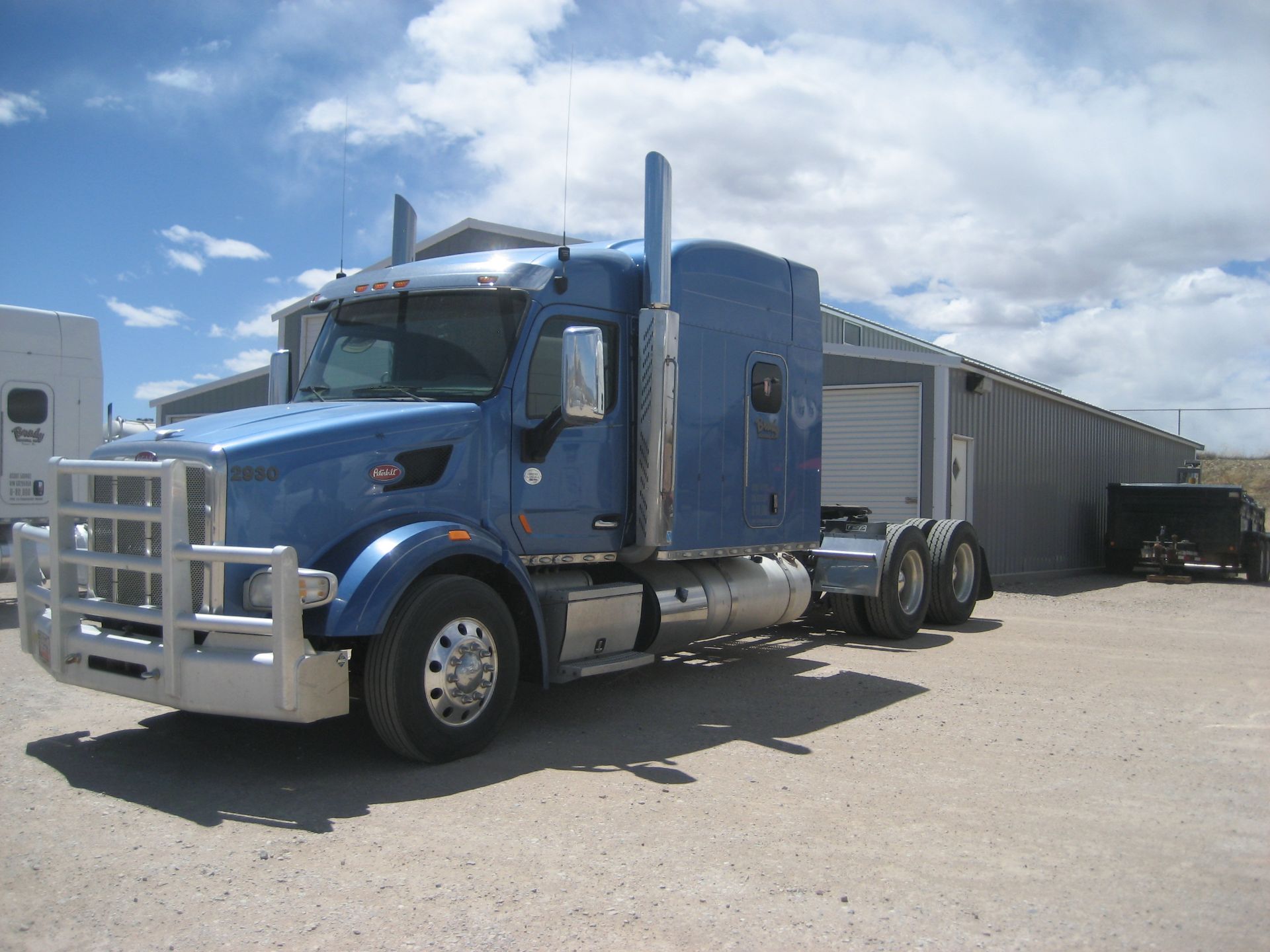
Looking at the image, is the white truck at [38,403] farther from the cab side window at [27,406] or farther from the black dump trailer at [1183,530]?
the black dump trailer at [1183,530]

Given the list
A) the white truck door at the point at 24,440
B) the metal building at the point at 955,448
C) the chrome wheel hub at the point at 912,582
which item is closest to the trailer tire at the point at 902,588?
the chrome wheel hub at the point at 912,582

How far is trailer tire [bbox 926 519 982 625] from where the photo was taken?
38.0 feet

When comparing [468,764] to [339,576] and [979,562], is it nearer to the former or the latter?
[339,576]

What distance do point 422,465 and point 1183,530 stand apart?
62.2 ft

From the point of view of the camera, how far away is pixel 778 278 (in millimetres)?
8492

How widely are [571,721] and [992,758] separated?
101 inches

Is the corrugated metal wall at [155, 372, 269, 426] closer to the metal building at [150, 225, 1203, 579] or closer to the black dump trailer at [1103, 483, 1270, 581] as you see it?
the metal building at [150, 225, 1203, 579]

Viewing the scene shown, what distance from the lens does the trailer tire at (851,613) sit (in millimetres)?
10484

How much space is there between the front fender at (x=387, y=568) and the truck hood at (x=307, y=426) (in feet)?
1.83

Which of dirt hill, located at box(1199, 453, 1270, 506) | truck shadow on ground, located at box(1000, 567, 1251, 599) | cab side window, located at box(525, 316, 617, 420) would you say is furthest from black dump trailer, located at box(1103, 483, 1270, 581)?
dirt hill, located at box(1199, 453, 1270, 506)

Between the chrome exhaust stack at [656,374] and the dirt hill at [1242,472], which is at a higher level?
the chrome exhaust stack at [656,374]

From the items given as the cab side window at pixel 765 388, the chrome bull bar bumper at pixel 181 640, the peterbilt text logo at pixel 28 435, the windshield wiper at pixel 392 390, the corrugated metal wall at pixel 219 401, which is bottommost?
the chrome bull bar bumper at pixel 181 640

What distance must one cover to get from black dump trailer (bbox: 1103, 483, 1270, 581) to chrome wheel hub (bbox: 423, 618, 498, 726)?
1834 cm

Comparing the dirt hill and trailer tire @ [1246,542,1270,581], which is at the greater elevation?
the dirt hill
